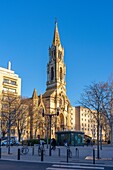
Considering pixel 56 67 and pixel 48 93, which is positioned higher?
pixel 56 67

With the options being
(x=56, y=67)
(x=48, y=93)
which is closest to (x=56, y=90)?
(x=48, y=93)

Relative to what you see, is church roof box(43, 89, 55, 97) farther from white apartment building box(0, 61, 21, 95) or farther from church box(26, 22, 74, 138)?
white apartment building box(0, 61, 21, 95)

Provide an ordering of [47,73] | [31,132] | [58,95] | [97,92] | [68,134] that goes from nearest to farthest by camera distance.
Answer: [97,92]
[68,134]
[31,132]
[58,95]
[47,73]

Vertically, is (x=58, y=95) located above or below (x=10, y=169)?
above

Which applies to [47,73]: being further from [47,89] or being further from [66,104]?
[66,104]

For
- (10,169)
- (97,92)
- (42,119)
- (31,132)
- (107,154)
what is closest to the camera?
(10,169)

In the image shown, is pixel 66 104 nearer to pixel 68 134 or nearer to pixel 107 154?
pixel 68 134

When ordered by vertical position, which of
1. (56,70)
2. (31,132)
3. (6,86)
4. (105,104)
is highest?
(56,70)

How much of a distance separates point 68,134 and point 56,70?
3168 inches

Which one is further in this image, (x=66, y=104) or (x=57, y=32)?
(x=57, y=32)

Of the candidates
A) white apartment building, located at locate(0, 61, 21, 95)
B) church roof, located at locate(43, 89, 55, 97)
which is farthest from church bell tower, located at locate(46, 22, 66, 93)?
white apartment building, located at locate(0, 61, 21, 95)

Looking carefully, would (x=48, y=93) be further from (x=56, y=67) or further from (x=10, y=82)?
(x=10, y=82)

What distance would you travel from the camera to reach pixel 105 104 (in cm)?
3709

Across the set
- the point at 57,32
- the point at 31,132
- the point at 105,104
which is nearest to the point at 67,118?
the point at 31,132
